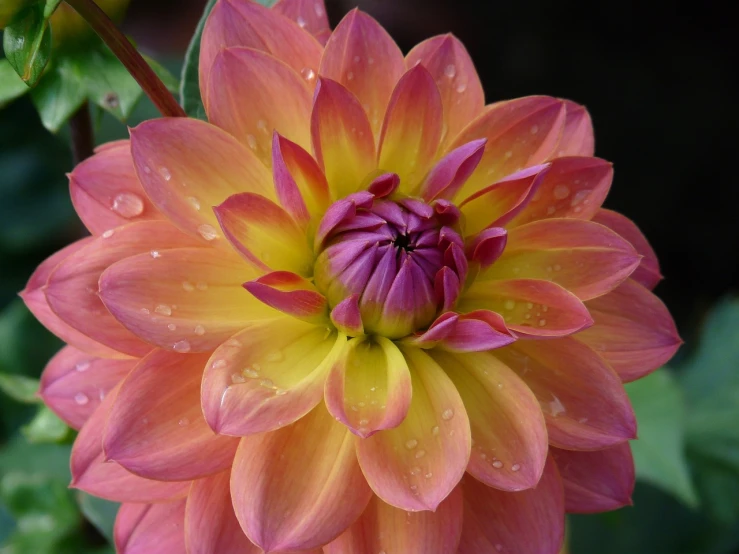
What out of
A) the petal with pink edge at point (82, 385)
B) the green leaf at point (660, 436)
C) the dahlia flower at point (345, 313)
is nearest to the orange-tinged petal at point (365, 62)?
the dahlia flower at point (345, 313)

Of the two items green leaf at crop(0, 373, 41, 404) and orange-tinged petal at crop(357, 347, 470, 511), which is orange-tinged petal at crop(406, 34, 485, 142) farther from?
green leaf at crop(0, 373, 41, 404)

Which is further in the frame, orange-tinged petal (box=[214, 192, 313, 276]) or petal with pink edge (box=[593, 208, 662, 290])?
petal with pink edge (box=[593, 208, 662, 290])

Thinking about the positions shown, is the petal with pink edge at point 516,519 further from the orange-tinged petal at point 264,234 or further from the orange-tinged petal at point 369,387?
the orange-tinged petal at point 264,234

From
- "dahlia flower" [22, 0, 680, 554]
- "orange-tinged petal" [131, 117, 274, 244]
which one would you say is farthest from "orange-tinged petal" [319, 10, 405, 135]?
"orange-tinged petal" [131, 117, 274, 244]

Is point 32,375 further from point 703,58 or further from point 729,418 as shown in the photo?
point 703,58

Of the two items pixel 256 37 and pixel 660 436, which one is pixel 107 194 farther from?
pixel 660 436

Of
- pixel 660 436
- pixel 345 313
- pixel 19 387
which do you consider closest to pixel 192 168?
pixel 345 313
